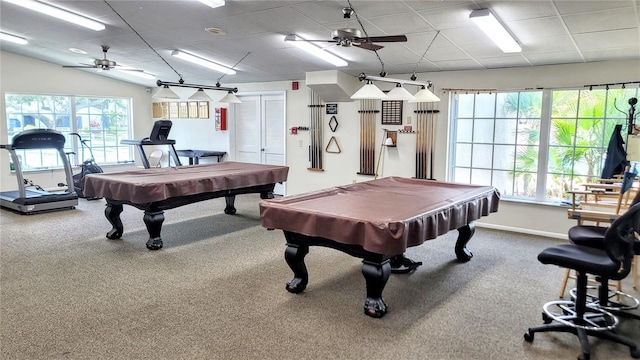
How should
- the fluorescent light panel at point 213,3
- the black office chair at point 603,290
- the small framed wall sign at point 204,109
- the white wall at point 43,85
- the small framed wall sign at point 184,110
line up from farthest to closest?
the small framed wall sign at point 184,110, the small framed wall sign at point 204,109, the white wall at point 43,85, the fluorescent light panel at point 213,3, the black office chair at point 603,290

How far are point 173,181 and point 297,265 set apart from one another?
197cm

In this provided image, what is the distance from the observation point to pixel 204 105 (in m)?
9.00

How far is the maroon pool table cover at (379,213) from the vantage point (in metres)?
2.80

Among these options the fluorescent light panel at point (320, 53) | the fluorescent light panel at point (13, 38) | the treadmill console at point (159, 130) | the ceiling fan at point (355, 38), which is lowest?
the treadmill console at point (159, 130)

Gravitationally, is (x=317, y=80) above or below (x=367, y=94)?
Result: above

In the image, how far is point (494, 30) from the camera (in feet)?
13.6

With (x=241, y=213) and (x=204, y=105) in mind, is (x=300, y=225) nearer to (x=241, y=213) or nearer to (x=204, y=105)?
(x=241, y=213)

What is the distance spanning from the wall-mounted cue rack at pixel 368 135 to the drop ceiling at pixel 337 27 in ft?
2.40

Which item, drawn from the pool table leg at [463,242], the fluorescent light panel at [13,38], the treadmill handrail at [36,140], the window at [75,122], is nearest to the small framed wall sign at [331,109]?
the pool table leg at [463,242]

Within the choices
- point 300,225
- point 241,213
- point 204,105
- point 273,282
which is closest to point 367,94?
point 300,225

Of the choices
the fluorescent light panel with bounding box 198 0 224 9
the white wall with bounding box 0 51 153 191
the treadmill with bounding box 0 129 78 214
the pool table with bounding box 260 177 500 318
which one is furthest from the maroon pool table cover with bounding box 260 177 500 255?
the white wall with bounding box 0 51 153 191

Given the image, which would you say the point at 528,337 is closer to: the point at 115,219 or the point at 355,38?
the point at 355,38

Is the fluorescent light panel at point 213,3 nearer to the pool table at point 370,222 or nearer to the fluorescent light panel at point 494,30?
the pool table at point 370,222

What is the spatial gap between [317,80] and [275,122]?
190 centimetres
